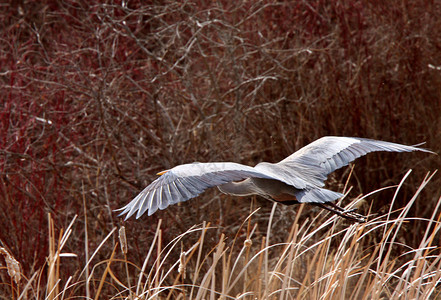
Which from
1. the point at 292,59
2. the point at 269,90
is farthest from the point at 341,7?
the point at 269,90

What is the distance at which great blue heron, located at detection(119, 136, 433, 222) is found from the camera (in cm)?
234

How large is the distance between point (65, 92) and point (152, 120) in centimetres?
69

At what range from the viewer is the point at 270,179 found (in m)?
2.86

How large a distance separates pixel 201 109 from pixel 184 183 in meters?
2.17

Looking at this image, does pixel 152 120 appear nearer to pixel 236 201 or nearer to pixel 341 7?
pixel 236 201

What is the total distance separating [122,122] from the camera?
4359 millimetres

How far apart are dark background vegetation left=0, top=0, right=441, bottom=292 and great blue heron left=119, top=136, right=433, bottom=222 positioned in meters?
A: 1.13

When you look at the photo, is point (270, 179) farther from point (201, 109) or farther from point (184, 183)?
point (201, 109)

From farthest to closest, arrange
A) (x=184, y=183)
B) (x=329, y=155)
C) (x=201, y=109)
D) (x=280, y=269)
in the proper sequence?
(x=201, y=109), (x=280, y=269), (x=329, y=155), (x=184, y=183)

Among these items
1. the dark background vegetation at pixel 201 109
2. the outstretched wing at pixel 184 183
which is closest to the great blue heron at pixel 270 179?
the outstretched wing at pixel 184 183

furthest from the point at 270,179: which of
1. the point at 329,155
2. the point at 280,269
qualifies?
the point at 280,269

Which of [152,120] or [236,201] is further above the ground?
[152,120]

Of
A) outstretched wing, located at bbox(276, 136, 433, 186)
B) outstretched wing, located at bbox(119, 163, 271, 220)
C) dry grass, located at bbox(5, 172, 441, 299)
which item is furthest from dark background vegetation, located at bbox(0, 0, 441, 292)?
outstretched wing, located at bbox(119, 163, 271, 220)

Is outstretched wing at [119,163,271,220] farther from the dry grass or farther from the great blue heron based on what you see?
the dry grass
